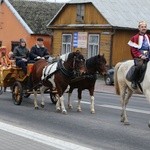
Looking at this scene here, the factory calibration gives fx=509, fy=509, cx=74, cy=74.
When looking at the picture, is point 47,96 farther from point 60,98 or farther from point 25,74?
point 60,98

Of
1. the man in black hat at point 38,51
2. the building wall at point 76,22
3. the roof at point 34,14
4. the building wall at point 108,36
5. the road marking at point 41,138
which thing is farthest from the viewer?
the roof at point 34,14

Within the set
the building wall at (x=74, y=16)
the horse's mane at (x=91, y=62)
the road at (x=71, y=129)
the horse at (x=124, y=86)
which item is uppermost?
the building wall at (x=74, y=16)

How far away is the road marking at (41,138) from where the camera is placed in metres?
9.17

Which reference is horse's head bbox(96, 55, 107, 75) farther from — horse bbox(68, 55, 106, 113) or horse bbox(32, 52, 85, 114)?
horse bbox(32, 52, 85, 114)

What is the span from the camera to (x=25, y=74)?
16.3 m

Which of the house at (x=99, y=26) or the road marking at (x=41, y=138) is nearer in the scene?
the road marking at (x=41, y=138)

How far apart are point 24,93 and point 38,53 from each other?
1346mm

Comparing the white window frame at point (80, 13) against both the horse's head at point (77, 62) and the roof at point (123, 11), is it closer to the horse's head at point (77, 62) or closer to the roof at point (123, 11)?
the roof at point (123, 11)

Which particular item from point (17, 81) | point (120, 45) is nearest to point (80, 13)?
point (120, 45)

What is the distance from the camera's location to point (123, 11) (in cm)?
4184

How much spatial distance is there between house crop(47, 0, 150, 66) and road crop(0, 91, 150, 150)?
23841 mm

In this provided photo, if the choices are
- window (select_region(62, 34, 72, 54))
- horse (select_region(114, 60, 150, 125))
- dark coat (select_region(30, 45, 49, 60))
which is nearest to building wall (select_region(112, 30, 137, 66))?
window (select_region(62, 34, 72, 54))

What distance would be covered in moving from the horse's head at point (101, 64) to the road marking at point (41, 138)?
357cm

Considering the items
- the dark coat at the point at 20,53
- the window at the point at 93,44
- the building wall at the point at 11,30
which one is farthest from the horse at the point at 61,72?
the building wall at the point at 11,30
